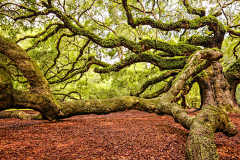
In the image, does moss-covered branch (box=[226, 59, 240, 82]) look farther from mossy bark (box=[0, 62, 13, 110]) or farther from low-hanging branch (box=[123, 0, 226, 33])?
mossy bark (box=[0, 62, 13, 110])

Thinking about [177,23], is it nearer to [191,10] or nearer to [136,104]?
[191,10]

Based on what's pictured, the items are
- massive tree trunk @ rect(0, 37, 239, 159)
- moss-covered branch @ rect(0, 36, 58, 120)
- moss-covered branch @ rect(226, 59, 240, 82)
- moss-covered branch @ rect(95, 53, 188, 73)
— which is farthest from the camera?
moss-covered branch @ rect(95, 53, 188, 73)

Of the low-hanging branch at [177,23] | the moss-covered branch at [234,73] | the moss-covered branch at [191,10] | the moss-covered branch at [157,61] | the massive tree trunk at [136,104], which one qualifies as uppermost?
the moss-covered branch at [191,10]

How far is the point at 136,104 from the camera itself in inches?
180

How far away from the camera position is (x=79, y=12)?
7.36m

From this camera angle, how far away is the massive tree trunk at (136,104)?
4.75ft

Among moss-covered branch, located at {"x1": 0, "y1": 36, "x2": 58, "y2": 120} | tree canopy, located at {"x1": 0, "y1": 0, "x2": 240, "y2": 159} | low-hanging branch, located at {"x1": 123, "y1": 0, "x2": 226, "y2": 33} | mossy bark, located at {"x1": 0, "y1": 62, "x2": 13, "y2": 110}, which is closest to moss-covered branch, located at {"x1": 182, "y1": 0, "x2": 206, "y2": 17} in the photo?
tree canopy, located at {"x1": 0, "y1": 0, "x2": 240, "y2": 159}

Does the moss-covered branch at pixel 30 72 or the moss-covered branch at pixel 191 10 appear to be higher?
the moss-covered branch at pixel 191 10

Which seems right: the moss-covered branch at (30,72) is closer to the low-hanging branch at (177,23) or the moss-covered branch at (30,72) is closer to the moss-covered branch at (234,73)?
the low-hanging branch at (177,23)

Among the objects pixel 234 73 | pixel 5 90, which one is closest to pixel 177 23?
pixel 234 73

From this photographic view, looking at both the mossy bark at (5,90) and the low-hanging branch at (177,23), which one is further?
the low-hanging branch at (177,23)

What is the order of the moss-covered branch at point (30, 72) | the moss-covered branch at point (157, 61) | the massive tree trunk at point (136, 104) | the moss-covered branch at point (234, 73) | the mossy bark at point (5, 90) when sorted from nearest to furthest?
the massive tree trunk at point (136, 104), the mossy bark at point (5, 90), the moss-covered branch at point (30, 72), the moss-covered branch at point (234, 73), the moss-covered branch at point (157, 61)

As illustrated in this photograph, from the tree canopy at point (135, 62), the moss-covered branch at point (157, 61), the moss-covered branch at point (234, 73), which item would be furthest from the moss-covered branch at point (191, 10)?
the moss-covered branch at point (234, 73)

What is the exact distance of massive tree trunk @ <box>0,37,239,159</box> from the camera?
145cm
